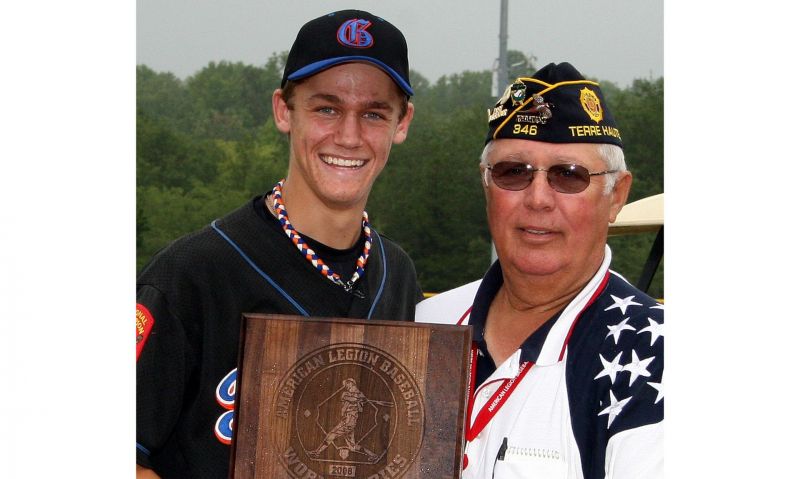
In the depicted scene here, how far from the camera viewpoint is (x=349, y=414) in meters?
2.05

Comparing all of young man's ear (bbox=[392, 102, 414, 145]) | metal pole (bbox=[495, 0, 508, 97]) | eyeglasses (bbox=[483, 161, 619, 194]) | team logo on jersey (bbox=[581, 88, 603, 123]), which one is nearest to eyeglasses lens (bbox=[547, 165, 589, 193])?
eyeglasses (bbox=[483, 161, 619, 194])

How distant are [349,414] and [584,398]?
618mm

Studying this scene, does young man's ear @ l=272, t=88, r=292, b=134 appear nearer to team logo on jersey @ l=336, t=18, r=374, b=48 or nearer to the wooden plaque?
team logo on jersey @ l=336, t=18, r=374, b=48

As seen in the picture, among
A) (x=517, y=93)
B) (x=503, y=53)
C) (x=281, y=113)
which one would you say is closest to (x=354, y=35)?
(x=281, y=113)

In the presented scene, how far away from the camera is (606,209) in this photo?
254 centimetres

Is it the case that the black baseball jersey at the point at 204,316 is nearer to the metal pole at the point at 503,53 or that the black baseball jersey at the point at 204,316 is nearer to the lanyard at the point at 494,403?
the lanyard at the point at 494,403

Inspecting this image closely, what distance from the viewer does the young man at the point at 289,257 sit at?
2.37 meters

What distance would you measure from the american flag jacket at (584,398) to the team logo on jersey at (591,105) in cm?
48

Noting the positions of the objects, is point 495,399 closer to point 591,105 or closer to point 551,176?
point 551,176

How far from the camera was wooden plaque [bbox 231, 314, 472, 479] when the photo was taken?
204 cm

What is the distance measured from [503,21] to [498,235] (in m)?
5.95
